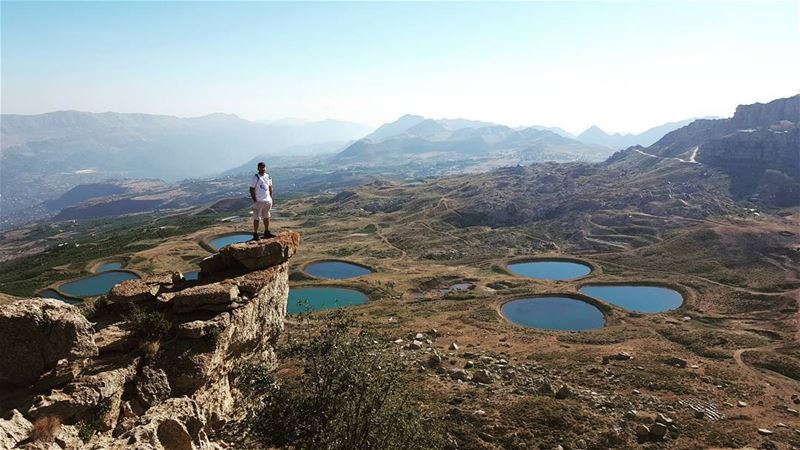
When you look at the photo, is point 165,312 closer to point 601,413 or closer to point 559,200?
point 601,413

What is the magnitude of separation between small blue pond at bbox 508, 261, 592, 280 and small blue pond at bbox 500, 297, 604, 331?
69.7 ft

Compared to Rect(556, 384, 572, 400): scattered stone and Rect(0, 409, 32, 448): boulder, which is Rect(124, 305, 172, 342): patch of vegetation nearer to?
Rect(0, 409, 32, 448): boulder

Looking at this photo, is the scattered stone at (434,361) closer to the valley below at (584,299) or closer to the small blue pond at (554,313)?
the valley below at (584,299)

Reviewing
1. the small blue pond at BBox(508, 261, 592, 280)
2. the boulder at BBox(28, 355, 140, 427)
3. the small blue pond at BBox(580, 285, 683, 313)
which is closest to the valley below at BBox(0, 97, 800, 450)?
the small blue pond at BBox(580, 285, 683, 313)

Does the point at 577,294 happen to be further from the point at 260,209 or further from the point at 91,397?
the point at 91,397


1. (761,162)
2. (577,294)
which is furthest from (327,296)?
(761,162)

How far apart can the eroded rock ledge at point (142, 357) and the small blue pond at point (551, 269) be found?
86.0 metres

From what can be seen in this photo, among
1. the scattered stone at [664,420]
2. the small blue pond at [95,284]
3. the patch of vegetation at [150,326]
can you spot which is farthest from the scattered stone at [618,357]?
the small blue pond at [95,284]

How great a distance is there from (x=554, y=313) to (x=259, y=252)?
60641 mm

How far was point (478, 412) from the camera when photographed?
33469 mm

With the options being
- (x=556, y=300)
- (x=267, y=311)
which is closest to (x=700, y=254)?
(x=556, y=300)

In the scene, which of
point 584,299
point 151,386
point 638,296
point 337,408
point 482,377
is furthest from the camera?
point 638,296

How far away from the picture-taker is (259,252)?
30.5 m

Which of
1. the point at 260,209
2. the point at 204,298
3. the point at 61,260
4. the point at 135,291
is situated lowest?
the point at 61,260
